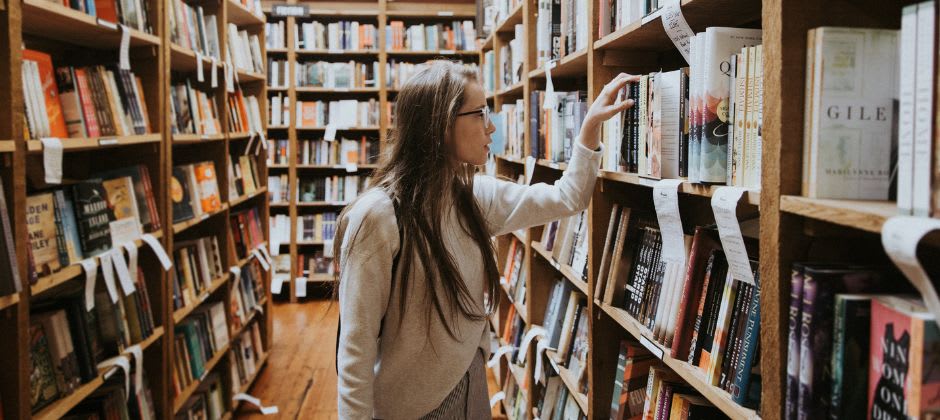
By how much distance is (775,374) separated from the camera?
855 mm

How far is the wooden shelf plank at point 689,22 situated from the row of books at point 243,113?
233cm

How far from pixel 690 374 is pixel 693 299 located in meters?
0.14

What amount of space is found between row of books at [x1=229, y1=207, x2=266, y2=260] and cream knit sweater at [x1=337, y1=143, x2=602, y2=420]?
82.7 inches

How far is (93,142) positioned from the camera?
71.4 inches

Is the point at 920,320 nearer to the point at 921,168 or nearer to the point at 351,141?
the point at 921,168

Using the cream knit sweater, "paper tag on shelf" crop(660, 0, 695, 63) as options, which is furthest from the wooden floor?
"paper tag on shelf" crop(660, 0, 695, 63)

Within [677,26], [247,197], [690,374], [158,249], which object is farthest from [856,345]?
[247,197]

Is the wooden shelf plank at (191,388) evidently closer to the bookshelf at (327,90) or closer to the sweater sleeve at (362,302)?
the sweater sleeve at (362,302)

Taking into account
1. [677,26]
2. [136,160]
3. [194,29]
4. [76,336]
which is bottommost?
[76,336]

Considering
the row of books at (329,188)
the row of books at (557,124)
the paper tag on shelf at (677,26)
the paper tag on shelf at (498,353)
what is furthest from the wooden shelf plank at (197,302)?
the row of books at (329,188)

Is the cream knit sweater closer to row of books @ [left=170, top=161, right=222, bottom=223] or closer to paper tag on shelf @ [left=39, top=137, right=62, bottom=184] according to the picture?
paper tag on shelf @ [left=39, top=137, right=62, bottom=184]

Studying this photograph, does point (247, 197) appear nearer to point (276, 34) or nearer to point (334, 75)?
point (334, 75)

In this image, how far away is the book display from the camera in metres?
0.71

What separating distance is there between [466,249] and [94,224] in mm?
1134
